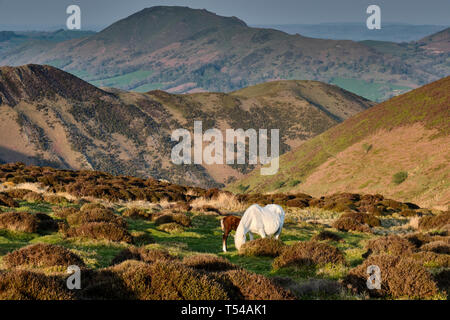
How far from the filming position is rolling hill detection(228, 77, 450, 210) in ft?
179

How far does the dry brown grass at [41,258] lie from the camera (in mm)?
9340

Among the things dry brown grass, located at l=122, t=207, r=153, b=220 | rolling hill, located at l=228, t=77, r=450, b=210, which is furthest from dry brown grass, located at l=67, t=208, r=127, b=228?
rolling hill, located at l=228, t=77, r=450, b=210

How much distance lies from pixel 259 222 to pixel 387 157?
183 ft

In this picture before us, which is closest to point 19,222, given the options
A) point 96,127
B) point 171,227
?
point 171,227

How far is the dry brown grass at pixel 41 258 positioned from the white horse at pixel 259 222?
5138mm

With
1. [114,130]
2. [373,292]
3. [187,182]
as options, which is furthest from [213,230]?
[114,130]

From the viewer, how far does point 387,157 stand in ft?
214

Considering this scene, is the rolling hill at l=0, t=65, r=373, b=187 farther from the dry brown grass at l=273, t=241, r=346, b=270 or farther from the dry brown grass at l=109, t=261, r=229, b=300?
the dry brown grass at l=109, t=261, r=229, b=300

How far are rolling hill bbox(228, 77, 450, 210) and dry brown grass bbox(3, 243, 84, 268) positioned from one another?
133 feet

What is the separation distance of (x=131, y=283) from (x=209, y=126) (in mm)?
182116

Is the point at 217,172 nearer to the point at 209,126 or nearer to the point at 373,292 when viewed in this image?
the point at 209,126

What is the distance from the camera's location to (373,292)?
8203mm

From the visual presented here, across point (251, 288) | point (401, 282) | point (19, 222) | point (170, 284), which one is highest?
point (170, 284)

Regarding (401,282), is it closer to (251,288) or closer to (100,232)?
(251,288)
